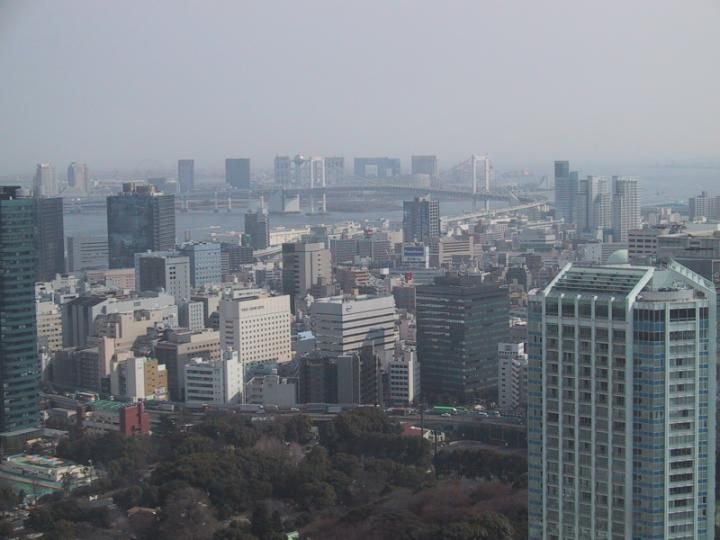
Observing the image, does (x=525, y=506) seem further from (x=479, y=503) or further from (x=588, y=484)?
(x=588, y=484)

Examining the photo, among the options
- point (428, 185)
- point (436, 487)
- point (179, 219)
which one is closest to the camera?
point (436, 487)

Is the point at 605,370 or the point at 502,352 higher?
the point at 605,370

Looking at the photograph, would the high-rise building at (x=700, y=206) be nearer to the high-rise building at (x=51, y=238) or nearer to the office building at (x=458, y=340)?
the office building at (x=458, y=340)

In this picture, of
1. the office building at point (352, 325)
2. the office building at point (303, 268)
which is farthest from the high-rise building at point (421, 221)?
the office building at point (352, 325)

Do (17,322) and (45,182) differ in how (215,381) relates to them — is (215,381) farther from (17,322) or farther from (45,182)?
(45,182)

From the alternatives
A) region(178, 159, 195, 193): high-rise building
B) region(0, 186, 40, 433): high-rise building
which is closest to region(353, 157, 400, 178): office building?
region(178, 159, 195, 193): high-rise building

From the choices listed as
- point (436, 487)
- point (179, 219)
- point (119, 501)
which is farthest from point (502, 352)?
point (179, 219)

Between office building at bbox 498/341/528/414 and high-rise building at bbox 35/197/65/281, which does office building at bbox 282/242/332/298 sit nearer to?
high-rise building at bbox 35/197/65/281
